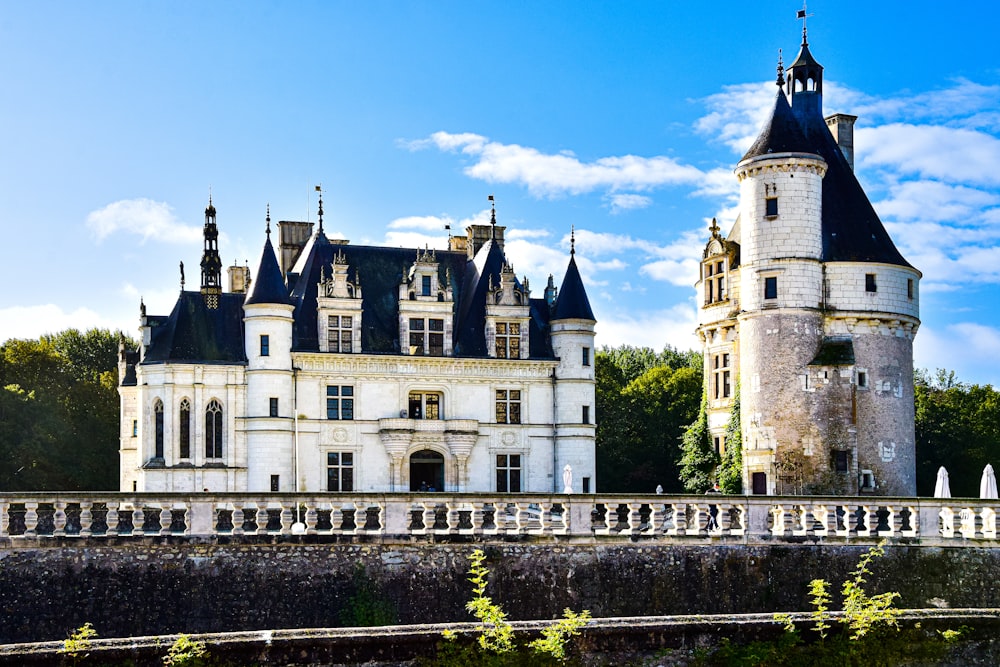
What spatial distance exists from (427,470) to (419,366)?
3.49m

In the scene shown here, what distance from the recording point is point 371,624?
20188mm

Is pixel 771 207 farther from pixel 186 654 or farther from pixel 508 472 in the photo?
pixel 186 654

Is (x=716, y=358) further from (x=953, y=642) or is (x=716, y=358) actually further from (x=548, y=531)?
(x=953, y=642)

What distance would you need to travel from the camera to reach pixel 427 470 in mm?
41000

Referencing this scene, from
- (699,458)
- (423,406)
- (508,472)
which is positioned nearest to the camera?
(699,458)

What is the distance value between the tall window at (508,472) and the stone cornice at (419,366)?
8.64 feet

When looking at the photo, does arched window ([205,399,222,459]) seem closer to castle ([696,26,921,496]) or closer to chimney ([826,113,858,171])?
castle ([696,26,921,496])

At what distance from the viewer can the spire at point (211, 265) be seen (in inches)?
1571

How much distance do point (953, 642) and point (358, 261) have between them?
28.3m

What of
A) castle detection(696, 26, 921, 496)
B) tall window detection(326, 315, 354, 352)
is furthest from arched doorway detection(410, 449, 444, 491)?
castle detection(696, 26, 921, 496)

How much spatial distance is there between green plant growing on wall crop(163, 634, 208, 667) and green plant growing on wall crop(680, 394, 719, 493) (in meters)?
27.7

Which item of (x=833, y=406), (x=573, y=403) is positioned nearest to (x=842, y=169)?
(x=833, y=406)

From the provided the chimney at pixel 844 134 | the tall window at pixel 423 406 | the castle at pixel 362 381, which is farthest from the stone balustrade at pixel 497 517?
the chimney at pixel 844 134

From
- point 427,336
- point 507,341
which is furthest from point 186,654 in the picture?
point 507,341
